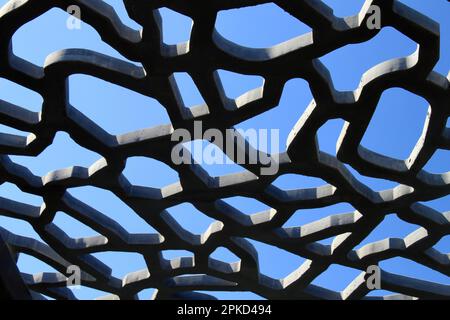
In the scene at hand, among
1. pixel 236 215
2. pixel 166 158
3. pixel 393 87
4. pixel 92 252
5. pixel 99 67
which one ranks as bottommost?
pixel 92 252

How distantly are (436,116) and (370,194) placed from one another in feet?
9.50

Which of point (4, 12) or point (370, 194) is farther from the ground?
point (4, 12)

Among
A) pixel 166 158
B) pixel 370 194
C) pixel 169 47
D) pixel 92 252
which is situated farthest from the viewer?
pixel 92 252

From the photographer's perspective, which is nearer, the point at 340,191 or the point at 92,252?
the point at 340,191

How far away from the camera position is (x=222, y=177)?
13805 millimetres

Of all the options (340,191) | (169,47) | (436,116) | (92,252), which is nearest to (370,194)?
(340,191)

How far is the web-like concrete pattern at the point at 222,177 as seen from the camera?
33.7 feet

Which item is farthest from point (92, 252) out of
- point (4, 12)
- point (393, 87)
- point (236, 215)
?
point (393, 87)

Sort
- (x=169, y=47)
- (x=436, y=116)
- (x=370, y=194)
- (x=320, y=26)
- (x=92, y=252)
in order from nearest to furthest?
(x=320, y=26) < (x=169, y=47) < (x=436, y=116) < (x=370, y=194) < (x=92, y=252)

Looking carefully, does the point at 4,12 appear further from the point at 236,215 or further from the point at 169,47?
the point at 236,215

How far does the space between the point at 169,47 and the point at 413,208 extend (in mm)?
7220

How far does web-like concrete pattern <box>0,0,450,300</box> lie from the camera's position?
1028 cm

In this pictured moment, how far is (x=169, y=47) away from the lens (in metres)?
10.8
